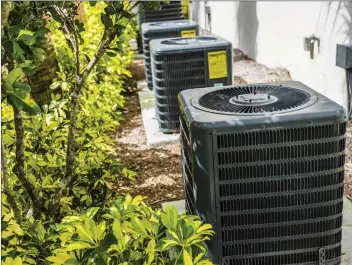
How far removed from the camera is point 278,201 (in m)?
2.69

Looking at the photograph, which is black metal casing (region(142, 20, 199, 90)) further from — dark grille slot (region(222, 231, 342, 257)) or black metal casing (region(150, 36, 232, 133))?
dark grille slot (region(222, 231, 342, 257))

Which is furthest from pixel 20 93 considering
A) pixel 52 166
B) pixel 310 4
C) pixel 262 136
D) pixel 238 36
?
pixel 238 36

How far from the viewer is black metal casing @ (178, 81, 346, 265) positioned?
2.55m

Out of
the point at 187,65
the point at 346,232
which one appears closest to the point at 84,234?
the point at 346,232

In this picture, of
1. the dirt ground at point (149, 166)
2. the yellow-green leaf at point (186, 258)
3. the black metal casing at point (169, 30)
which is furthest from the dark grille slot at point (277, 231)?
the black metal casing at point (169, 30)

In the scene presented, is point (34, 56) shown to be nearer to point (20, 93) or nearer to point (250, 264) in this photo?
point (20, 93)

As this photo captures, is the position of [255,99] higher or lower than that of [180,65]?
higher

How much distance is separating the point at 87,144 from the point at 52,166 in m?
0.51

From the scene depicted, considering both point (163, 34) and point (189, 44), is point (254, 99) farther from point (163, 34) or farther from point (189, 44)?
point (163, 34)

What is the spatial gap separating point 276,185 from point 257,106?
42cm

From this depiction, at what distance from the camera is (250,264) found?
2.77 m

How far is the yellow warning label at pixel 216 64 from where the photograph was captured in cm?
553

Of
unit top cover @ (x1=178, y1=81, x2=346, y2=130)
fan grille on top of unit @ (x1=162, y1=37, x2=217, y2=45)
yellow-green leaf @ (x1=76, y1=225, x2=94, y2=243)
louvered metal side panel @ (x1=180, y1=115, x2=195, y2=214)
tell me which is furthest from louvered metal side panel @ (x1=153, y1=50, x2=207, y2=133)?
yellow-green leaf @ (x1=76, y1=225, x2=94, y2=243)

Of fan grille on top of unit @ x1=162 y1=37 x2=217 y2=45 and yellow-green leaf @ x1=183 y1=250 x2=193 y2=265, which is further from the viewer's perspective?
fan grille on top of unit @ x1=162 y1=37 x2=217 y2=45
